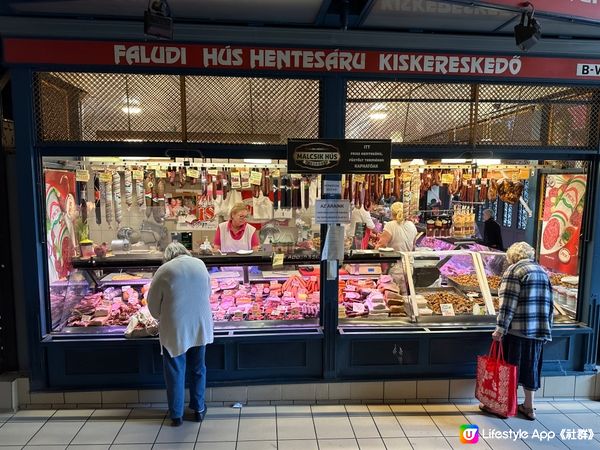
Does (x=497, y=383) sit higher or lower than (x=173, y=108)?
lower

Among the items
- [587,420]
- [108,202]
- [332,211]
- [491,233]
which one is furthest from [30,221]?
[491,233]

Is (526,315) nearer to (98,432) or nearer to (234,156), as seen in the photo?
(234,156)

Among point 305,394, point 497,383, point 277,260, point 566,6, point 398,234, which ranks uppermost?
point 566,6

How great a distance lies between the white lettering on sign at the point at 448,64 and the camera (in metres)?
4.03

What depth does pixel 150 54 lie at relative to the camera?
3.84m

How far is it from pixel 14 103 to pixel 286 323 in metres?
3.34

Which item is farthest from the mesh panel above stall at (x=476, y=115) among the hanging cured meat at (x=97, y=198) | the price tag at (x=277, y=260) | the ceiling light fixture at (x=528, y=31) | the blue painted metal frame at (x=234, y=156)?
the hanging cured meat at (x=97, y=198)

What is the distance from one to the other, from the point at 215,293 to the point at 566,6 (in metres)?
4.20

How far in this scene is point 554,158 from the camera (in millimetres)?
4320

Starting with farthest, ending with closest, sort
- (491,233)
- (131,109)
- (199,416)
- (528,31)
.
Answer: (491,233)
(131,109)
(199,416)
(528,31)

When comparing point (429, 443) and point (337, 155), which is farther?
point (337, 155)

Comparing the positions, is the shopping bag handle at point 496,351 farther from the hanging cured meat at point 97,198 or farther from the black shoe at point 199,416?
the hanging cured meat at point 97,198

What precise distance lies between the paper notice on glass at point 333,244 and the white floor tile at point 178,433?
1924mm

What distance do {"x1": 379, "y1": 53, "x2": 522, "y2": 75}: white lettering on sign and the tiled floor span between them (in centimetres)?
340
